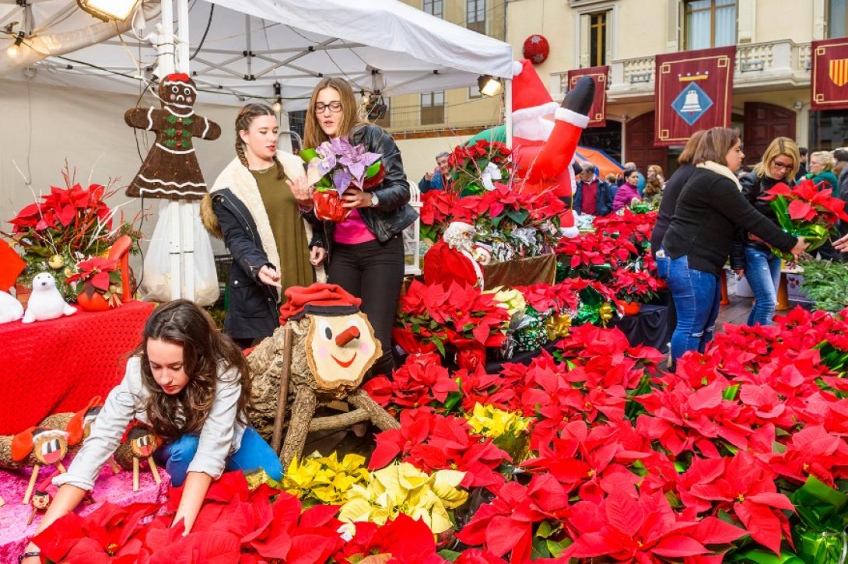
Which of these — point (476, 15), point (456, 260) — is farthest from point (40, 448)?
point (476, 15)

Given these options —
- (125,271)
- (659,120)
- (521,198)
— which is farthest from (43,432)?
(659,120)

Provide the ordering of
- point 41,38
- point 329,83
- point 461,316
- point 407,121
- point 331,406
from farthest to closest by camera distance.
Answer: point 407,121 → point 41,38 → point 461,316 → point 331,406 → point 329,83

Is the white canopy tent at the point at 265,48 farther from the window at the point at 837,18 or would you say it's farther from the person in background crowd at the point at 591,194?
the window at the point at 837,18

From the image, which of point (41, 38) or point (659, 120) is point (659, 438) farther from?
point (659, 120)

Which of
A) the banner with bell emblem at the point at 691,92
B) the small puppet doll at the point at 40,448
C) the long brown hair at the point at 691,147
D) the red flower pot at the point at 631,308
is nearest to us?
the small puppet doll at the point at 40,448

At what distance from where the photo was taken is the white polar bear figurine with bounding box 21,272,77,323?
2229 mm

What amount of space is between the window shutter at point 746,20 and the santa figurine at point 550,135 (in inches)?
520

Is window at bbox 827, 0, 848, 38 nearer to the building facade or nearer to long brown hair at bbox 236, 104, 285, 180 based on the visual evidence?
the building facade

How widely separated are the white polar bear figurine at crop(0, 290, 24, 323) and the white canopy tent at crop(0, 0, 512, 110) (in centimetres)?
112

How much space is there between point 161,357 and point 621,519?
3.39ft

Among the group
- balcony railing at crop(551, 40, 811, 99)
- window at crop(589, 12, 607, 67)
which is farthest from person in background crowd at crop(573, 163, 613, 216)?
window at crop(589, 12, 607, 67)

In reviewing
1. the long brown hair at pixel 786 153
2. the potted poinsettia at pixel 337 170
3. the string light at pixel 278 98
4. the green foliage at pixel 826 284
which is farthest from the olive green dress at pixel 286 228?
the string light at pixel 278 98

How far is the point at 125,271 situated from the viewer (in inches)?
101

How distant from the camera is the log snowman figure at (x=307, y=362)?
2.06m
